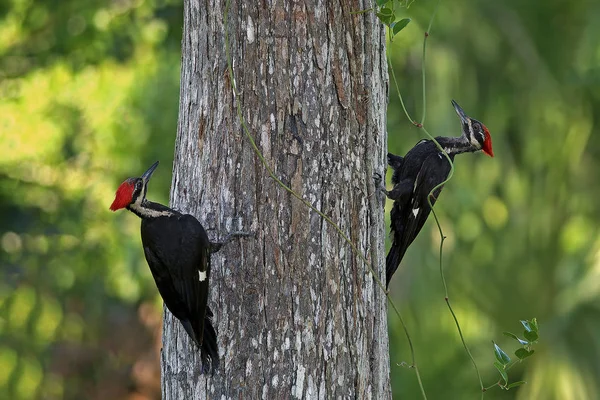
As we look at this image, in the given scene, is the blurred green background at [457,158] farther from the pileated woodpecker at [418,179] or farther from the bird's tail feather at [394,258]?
the bird's tail feather at [394,258]

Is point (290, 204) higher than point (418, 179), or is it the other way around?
point (418, 179)

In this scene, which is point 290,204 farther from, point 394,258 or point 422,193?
point 422,193

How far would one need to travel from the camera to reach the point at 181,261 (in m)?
2.75

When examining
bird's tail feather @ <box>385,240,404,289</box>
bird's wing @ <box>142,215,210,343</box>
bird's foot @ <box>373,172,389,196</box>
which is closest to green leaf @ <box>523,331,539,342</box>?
bird's foot @ <box>373,172,389,196</box>

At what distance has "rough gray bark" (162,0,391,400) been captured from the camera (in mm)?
2479

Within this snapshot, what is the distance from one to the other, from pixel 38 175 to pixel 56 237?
25.6 inches

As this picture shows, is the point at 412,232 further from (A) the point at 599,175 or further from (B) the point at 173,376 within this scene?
(A) the point at 599,175

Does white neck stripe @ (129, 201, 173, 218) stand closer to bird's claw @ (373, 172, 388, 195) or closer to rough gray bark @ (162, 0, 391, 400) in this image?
rough gray bark @ (162, 0, 391, 400)

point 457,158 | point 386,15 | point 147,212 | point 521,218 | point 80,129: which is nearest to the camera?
point 386,15

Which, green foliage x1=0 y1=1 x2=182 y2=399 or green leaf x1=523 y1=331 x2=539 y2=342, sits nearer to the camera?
green leaf x1=523 y1=331 x2=539 y2=342

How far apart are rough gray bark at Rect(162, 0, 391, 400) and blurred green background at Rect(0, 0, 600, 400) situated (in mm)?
5293

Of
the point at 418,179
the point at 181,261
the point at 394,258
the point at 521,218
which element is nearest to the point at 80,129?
the point at 521,218

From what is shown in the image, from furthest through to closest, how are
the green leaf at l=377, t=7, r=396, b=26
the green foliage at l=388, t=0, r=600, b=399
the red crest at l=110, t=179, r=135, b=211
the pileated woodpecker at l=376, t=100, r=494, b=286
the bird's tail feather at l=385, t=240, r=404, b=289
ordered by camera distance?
the green foliage at l=388, t=0, r=600, b=399 → the pileated woodpecker at l=376, t=100, r=494, b=286 → the bird's tail feather at l=385, t=240, r=404, b=289 → the red crest at l=110, t=179, r=135, b=211 → the green leaf at l=377, t=7, r=396, b=26

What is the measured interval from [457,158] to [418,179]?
4189 mm
